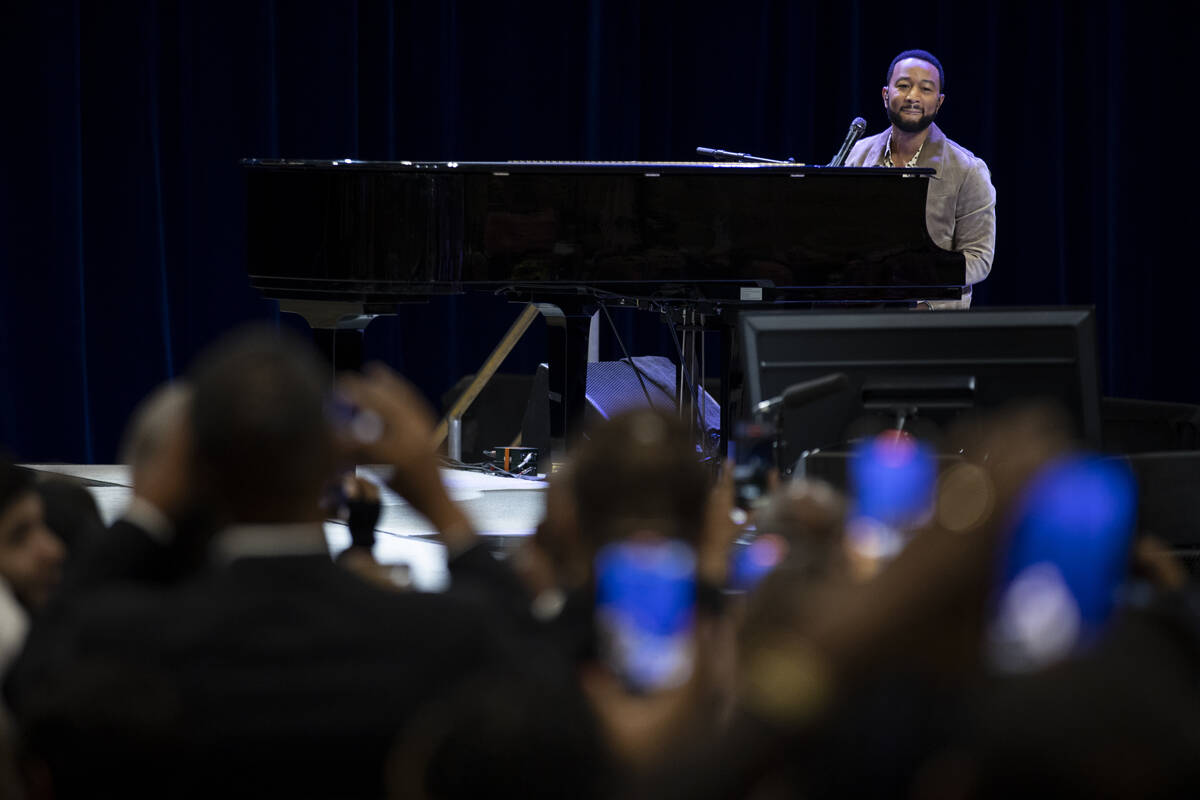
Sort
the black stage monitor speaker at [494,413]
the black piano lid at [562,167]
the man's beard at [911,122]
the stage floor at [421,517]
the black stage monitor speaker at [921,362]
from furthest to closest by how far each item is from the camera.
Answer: the black stage monitor speaker at [494,413], the man's beard at [911,122], the black piano lid at [562,167], the stage floor at [421,517], the black stage monitor speaker at [921,362]

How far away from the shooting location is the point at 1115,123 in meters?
7.35

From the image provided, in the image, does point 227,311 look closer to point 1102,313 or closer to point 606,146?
point 606,146

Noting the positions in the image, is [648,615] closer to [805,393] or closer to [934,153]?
[805,393]

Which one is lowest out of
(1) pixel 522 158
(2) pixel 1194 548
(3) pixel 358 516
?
(2) pixel 1194 548

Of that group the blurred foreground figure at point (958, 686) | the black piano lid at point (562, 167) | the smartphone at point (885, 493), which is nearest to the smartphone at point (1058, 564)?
the blurred foreground figure at point (958, 686)

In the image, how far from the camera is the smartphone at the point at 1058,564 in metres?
1.07

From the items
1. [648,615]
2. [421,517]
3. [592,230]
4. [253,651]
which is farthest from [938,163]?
[253,651]

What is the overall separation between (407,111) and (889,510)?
→ 567 centimetres

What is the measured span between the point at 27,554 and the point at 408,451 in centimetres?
54

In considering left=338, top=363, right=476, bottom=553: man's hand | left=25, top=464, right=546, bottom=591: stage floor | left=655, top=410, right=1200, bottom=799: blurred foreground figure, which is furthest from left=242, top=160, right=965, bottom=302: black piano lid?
left=655, top=410, right=1200, bottom=799: blurred foreground figure

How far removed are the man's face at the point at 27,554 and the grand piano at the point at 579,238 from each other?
2776mm

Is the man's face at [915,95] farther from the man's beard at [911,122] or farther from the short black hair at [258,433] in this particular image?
the short black hair at [258,433]

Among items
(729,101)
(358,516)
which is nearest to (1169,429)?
(729,101)

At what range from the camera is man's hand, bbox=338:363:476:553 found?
1.73 m
